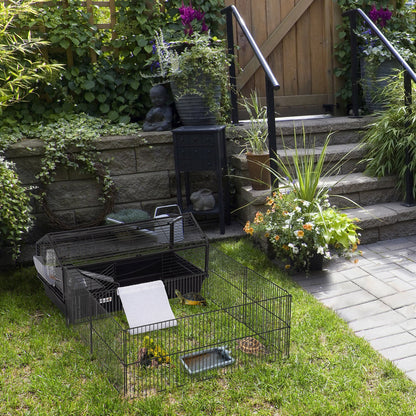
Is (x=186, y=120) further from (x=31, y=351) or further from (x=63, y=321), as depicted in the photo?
(x=31, y=351)

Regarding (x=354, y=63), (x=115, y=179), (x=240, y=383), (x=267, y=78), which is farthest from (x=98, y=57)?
(x=240, y=383)

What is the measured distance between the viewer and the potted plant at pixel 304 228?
3.37 metres

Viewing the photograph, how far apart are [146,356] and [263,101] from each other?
3.57m

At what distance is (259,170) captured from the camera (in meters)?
3.93

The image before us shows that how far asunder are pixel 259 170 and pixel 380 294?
1.28 metres

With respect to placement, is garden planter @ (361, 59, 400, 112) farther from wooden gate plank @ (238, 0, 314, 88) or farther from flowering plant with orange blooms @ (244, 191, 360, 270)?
flowering plant with orange blooms @ (244, 191, 360, 270)

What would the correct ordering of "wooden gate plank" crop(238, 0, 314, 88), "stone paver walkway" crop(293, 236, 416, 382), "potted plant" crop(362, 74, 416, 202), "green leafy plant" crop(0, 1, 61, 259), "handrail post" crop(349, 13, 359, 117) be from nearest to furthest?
"stone paver walkway" crop(293, 236, 416, 382) < "green leafy plant" crop(0, 1, 61, 259) < "potted plant" crop(362, 74, 416, 202) < "handrail post" crop(349, 13, 359, 117) < "wooden gate plank" crop(238, 0, 314, 88)

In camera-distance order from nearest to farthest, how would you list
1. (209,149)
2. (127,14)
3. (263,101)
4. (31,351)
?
(31,351) → (209,149) → (127,14) → (263,101)

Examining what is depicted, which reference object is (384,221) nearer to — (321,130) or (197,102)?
(321,130)

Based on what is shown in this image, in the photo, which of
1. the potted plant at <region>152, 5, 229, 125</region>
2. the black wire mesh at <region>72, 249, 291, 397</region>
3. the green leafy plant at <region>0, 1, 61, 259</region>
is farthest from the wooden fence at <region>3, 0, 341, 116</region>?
the black wire mesh at <region>72, 249, 291, 397</region>

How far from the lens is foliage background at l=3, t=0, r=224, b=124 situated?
14.5 ft

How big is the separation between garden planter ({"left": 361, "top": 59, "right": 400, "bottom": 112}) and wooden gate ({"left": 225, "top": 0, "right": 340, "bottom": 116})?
1.61 ft

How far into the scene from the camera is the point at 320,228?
338cm

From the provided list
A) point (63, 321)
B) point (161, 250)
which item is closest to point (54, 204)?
point (161, 250)
